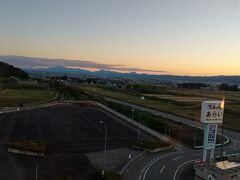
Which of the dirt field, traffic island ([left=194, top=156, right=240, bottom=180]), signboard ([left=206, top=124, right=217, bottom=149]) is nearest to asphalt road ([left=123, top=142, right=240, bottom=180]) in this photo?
traffic island ([left=194, top=156, right=240, bottom=180])

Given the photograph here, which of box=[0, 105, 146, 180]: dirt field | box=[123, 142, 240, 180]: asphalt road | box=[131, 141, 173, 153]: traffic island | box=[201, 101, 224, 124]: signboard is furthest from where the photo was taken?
box=[131, 141, 173, 153]: traffic island

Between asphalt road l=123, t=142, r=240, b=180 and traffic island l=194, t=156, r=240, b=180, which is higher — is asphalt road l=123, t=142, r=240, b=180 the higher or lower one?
the lower one

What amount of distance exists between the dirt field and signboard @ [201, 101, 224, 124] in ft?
45.5

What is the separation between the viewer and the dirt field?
31750 millimetres

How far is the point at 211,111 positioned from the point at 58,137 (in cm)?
2427

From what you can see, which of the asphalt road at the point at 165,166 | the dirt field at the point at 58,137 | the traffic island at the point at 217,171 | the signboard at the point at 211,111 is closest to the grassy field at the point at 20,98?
the dirt field at the point at 58,137

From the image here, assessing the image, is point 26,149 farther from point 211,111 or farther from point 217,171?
point 211,111

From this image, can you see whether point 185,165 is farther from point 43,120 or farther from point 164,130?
point 43,120

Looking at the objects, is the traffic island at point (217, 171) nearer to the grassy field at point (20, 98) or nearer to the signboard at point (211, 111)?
the signboard at point (211, 111)

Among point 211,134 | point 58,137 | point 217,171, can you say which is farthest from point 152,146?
point 58,137

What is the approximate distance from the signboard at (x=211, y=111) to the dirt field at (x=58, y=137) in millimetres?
13870

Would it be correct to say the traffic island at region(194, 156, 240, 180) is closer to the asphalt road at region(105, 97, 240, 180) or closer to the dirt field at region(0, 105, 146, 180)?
the asphalt road at region(105, 97, 240, 180)

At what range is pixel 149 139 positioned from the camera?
49281mm

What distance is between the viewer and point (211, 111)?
33969 millimetres
